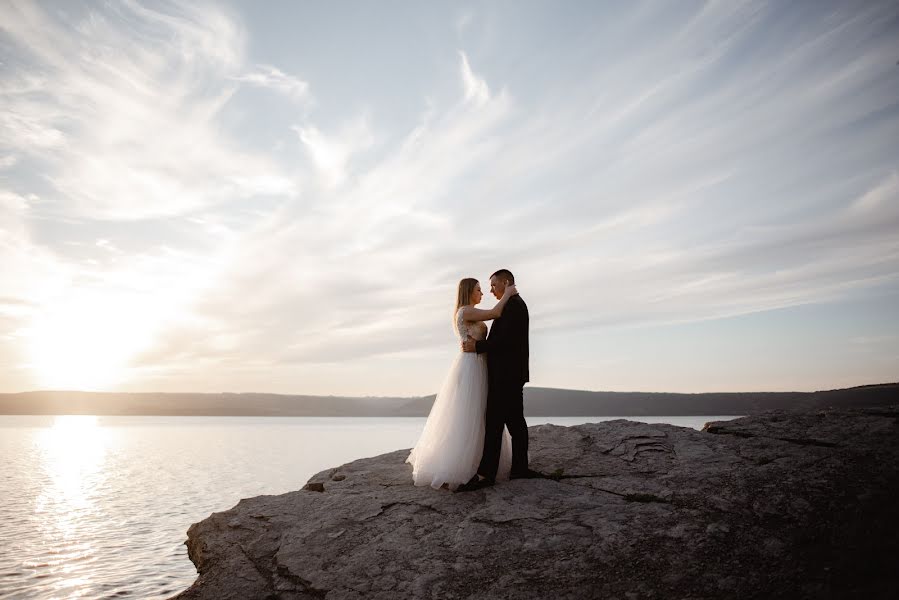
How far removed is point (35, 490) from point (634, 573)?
102ft

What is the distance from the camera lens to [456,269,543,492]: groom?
7965mm

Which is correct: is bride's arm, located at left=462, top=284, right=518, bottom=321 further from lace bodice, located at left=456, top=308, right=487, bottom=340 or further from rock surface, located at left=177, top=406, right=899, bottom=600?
rock surface, located at left=177, top=406, right=899, bottom=600

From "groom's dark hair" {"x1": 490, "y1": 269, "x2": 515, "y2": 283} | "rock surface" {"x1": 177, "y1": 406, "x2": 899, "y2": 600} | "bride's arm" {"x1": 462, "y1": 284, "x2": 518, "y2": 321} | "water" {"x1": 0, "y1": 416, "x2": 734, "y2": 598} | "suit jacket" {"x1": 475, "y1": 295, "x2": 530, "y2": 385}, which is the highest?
"groom's dark hair" {"x1": 490, "y1": 269, "x2": 515, "y2": 283}

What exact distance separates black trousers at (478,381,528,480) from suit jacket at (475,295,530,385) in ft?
0.47

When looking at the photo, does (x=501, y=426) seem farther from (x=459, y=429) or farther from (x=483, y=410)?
(x=459, y=429)

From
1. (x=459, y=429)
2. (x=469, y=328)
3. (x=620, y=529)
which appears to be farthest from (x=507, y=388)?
(x=620, y=529)

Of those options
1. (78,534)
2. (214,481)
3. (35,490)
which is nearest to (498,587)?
(78,534)

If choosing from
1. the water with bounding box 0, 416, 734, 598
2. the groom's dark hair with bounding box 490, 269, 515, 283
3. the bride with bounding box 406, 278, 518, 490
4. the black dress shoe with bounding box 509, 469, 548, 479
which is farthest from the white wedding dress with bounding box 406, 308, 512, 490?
the water with bounding box 0, 416, 734, 598

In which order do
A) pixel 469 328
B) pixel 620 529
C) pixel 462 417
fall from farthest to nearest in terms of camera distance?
pixel 469 328
pixel 462 417
pixel 620 529

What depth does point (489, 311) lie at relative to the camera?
8.25m

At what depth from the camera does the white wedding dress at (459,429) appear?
7941mm

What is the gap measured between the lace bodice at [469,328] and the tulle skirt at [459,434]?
316 mm

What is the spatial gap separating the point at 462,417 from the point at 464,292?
6.73 ft

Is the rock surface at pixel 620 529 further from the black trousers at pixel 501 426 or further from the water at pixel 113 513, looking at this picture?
the water at pixel 113 513
